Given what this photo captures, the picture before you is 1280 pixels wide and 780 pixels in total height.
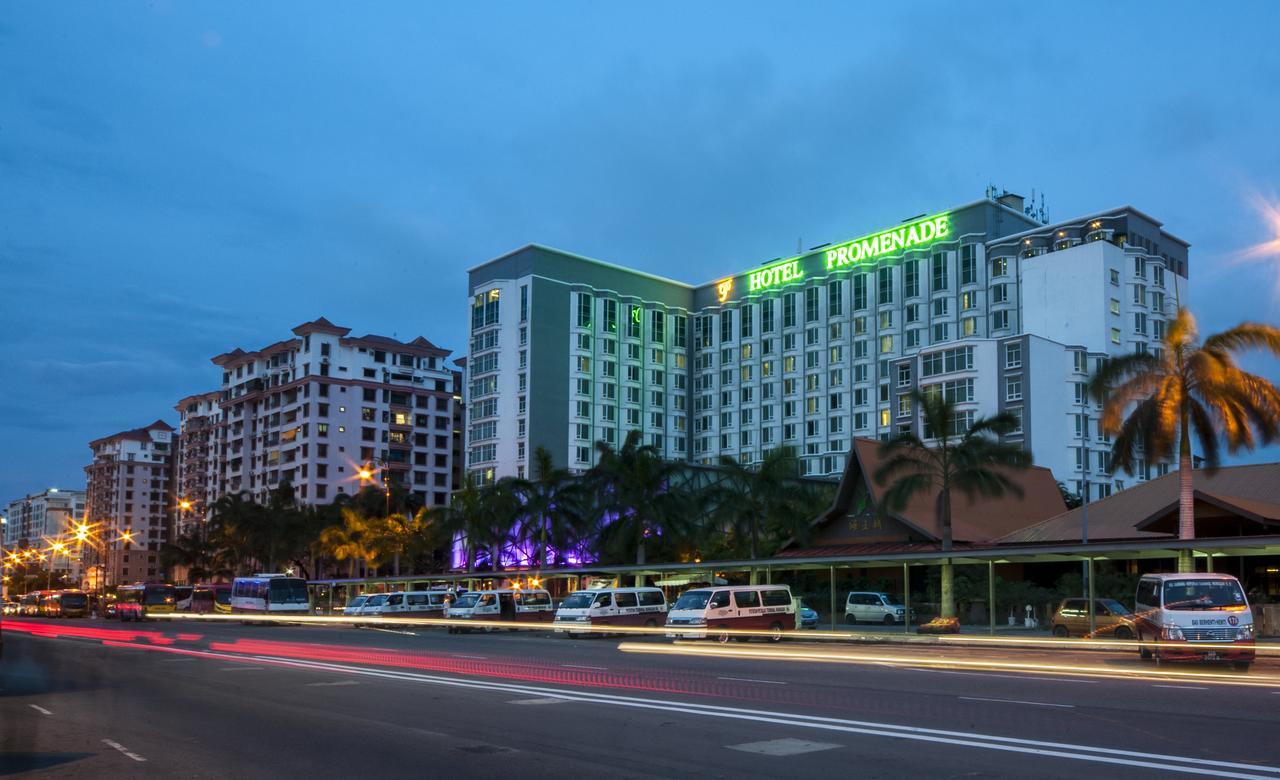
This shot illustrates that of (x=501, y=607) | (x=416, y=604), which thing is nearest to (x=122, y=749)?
(x=501, y=607)

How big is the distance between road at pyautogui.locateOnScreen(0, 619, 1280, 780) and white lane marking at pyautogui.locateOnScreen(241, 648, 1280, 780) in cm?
5

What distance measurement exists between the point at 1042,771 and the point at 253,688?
14.8 metres

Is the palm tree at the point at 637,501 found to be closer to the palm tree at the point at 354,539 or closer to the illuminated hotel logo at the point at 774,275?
the palm tree at the point at 354,539

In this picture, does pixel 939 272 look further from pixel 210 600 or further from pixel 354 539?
pixel 210 600

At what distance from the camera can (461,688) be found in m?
20.0

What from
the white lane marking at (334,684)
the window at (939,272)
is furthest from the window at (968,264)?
the white lane marking at (334,684)

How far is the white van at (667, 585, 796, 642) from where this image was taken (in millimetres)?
37031

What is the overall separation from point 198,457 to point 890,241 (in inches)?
4419

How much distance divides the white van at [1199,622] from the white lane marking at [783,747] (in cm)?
1468

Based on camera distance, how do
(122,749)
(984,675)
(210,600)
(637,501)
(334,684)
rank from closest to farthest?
(122,749)
(334,684)
(984,675)
(637,501)
(210,600)

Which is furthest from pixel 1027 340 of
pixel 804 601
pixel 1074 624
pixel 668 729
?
pixel 668 729

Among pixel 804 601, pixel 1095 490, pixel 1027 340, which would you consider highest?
pixel 1027 340

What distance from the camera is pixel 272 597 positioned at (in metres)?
68.4

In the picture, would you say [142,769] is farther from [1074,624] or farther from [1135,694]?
[1074,624]
